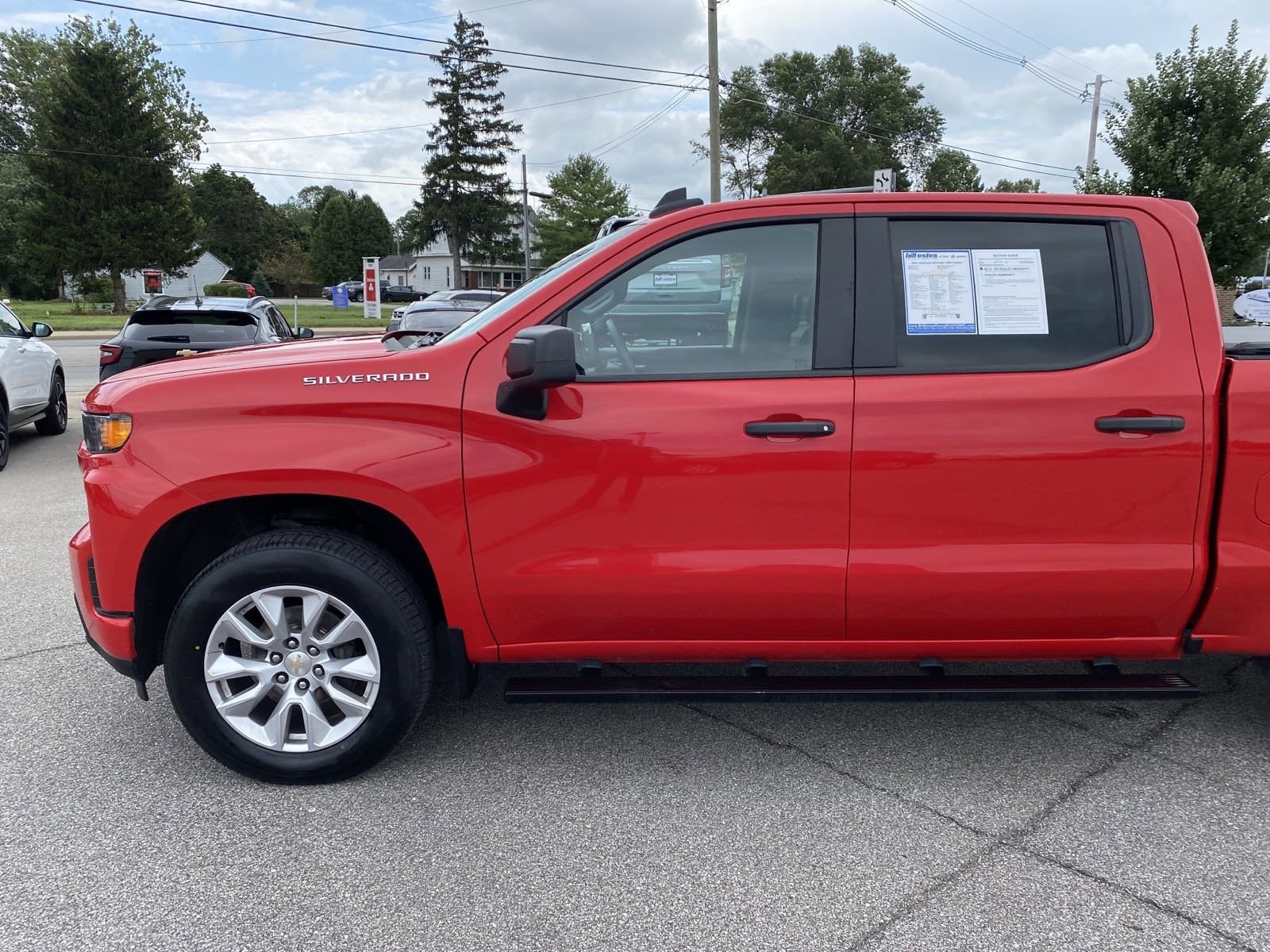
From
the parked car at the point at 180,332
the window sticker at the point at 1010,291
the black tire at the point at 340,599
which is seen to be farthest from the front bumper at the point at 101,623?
the parked car at the point at 180,332

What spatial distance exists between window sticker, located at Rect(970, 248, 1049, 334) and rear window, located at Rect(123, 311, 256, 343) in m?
8.12

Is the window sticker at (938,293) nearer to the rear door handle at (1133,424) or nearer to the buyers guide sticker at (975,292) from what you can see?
the buyers guide sticker at (975,292)

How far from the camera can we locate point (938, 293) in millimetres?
3135

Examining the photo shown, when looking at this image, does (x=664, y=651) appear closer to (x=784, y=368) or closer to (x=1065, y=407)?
(x=784, y=368)

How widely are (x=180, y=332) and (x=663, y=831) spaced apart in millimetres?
8433

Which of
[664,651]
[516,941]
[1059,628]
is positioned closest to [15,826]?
[516,941]

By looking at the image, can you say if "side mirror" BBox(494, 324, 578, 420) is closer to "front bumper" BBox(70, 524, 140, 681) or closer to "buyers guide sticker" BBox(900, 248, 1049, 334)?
"buyers guide sticker" BBox(900, 248, 1049, 334)

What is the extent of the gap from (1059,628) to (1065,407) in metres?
0.73

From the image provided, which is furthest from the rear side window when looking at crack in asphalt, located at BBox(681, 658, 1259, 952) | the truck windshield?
crack in asphalt, located at BBox(681, 658, 1259, 952)

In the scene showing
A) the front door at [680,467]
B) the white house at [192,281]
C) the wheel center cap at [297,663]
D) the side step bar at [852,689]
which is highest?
the white house at [192,281]

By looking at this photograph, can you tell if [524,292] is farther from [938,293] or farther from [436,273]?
[436,273]

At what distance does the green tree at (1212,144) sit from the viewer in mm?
16438

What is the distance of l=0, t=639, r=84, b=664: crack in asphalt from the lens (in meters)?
4.31

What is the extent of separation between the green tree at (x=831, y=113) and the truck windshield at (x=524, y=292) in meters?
57.1
